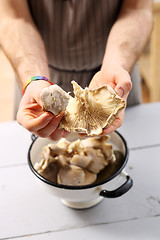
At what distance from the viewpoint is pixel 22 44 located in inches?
30.8

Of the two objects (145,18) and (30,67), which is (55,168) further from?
(145,18)

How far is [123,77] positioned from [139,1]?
0.43 metres

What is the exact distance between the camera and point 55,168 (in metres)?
0.58

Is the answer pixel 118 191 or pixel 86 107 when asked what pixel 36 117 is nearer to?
pixel 86 107

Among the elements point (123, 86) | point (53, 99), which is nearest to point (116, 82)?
point (123, 86)

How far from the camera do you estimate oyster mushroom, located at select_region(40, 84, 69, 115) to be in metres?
0.47

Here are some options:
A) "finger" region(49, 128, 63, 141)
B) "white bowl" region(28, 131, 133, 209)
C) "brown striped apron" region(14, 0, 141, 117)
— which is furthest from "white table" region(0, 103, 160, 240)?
"brown striped apron" region(14, 0, 141, 117)

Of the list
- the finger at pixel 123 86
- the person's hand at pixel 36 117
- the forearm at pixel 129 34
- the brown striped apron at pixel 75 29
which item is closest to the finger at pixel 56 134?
the person's hand at pixel 36 117

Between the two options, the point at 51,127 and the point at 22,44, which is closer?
the point at 51,127

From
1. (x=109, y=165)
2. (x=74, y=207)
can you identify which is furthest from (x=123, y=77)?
(x=74, y=207)

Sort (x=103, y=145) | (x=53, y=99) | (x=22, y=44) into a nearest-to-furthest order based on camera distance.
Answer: (x=53, y=99) → (x=103, y=145) → (x=22, y=44)

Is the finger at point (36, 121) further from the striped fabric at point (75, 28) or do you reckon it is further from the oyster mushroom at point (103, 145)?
the striped fabric at point (75, 28)

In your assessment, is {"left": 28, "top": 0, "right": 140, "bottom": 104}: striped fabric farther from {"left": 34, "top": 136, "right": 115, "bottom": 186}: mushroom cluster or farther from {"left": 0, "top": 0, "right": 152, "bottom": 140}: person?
{"left": 34, "top": 136, "right": 115, "bottom": 186}: mushroom cluster

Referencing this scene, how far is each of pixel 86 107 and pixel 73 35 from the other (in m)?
0.45
